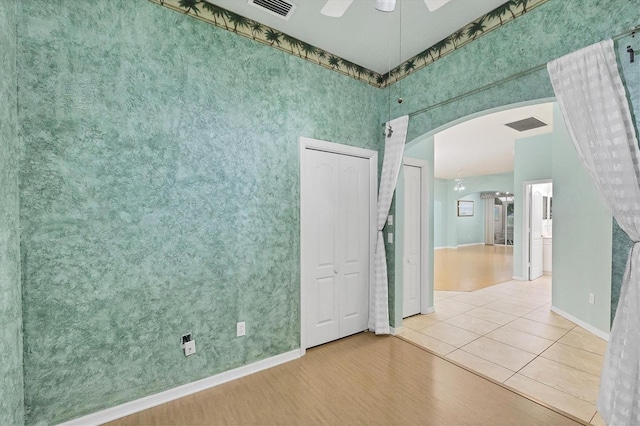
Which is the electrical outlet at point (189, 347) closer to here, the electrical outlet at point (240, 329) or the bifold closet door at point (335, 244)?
the electrical outlet at point (240, 329)

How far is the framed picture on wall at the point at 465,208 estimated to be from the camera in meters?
12.8

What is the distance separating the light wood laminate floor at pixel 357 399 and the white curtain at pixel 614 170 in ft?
1.77

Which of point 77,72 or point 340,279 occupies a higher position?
point 77,72

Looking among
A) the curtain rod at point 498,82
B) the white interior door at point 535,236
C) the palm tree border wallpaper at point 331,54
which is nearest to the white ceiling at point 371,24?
the palm tree border wallpaper at point 331,54

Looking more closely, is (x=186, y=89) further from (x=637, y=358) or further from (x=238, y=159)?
(x=637, y=358)

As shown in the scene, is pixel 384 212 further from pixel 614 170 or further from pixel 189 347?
pixel 189 347

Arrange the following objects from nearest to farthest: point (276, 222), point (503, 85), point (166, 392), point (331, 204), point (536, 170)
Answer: point (166, 392)
point (503, 85)
point (276, 222)
point (331, 204)
point (536, 170)

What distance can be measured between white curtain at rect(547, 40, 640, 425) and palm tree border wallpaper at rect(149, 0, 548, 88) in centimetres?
84

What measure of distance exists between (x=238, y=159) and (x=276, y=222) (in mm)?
698

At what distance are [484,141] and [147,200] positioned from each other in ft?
21.9

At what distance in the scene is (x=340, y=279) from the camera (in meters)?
3.25

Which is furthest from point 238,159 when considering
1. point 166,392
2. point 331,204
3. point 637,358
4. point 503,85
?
point 637,358

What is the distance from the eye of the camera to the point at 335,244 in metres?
3.20

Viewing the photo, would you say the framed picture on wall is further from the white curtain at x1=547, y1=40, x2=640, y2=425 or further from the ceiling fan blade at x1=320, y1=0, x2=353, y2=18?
the ceiling fan blade at x1=320, y1=0, x2=353, y2=18
